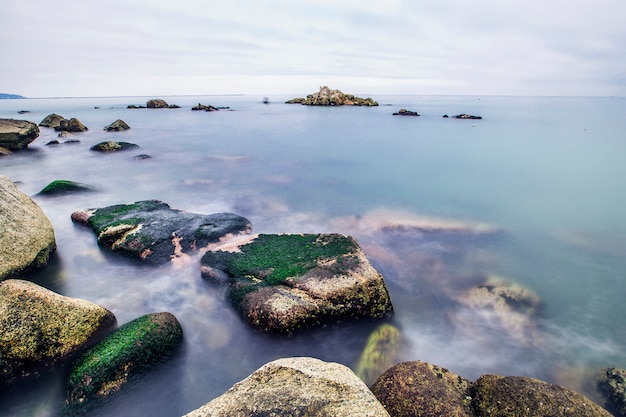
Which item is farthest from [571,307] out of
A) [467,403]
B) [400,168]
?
[400,168]

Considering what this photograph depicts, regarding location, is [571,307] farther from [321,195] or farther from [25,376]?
[25,376]

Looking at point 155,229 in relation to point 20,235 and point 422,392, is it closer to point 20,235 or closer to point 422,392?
point 20,235

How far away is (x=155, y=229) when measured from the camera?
25.9 ft

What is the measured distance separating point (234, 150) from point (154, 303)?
1652cm

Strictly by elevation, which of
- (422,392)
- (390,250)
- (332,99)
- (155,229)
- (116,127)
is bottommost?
(390,250)

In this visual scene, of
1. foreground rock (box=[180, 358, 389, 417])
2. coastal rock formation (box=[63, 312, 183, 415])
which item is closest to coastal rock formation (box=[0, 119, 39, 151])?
coastal rock formation (box=[63, 312, 183, 415])

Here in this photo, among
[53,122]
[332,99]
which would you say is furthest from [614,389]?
[332,99]

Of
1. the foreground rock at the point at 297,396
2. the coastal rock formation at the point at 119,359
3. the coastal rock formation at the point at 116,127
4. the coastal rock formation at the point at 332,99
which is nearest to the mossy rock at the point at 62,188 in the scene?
the coastal rock formation at the point at 119,359

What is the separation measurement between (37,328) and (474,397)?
5.61m

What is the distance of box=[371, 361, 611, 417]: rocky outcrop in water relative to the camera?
11.2ft

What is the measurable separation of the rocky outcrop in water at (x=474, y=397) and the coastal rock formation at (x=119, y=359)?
3.07 metres

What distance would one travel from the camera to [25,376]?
429 centimetres

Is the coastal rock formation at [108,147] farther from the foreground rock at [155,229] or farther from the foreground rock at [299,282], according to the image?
the foreground rock at [299,282]

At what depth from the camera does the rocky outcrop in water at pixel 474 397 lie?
341 cm
